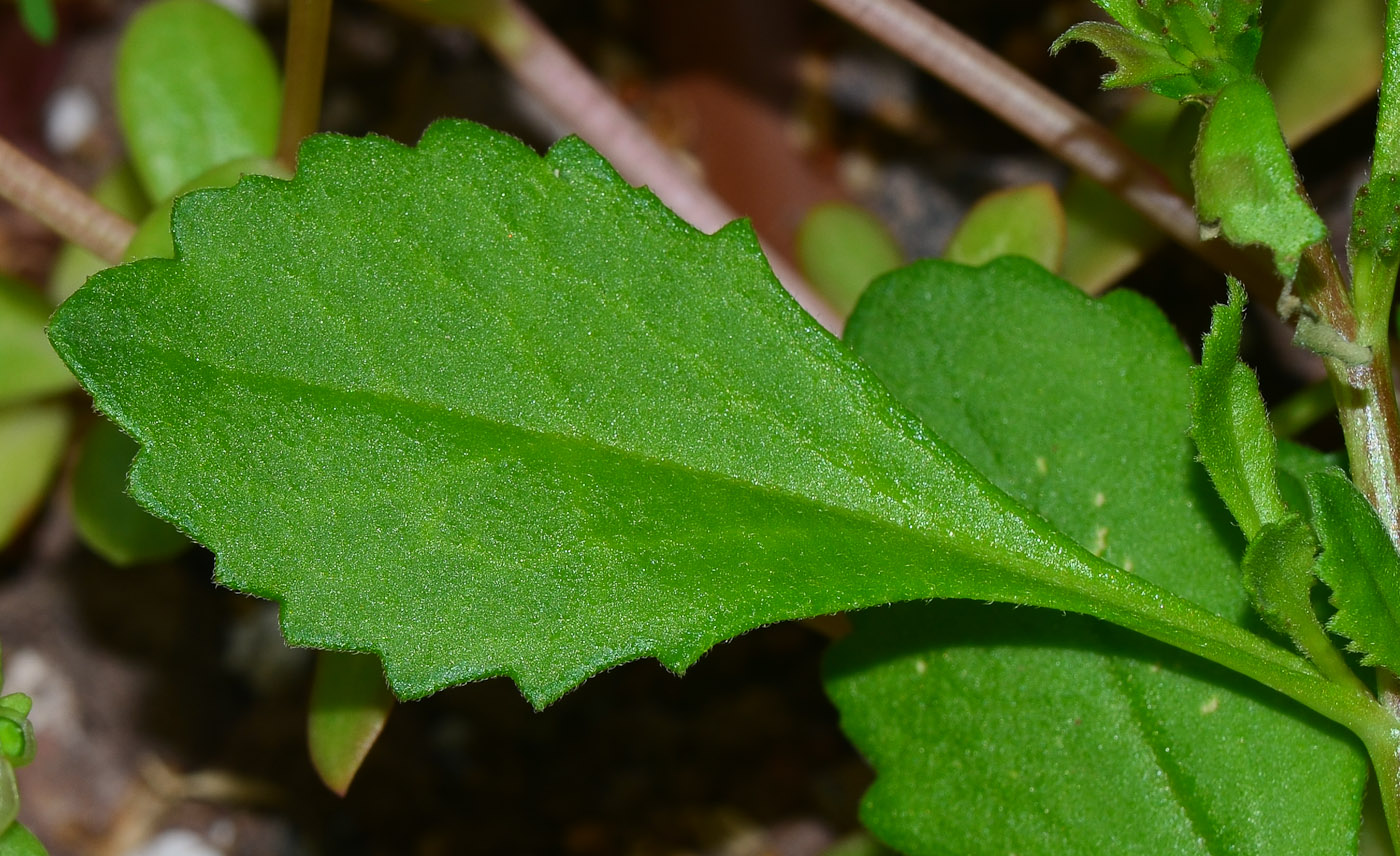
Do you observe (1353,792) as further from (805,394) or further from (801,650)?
(801,650)

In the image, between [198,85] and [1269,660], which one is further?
[198,85]

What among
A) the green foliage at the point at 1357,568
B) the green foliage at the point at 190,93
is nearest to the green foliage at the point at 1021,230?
the green foliage at the point at 1357,568

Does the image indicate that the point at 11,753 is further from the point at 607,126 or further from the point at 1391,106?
the point at 1391,106

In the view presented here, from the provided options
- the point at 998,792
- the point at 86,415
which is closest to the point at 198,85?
the point at 86,415

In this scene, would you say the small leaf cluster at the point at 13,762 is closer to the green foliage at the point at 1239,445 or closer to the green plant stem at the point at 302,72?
the green plant stem at the point at 302,72

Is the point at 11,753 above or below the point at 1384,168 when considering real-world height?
below

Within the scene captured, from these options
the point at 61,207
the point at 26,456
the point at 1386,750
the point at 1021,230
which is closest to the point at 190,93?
the point at 61,207

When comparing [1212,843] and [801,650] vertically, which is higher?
[1212,843]
